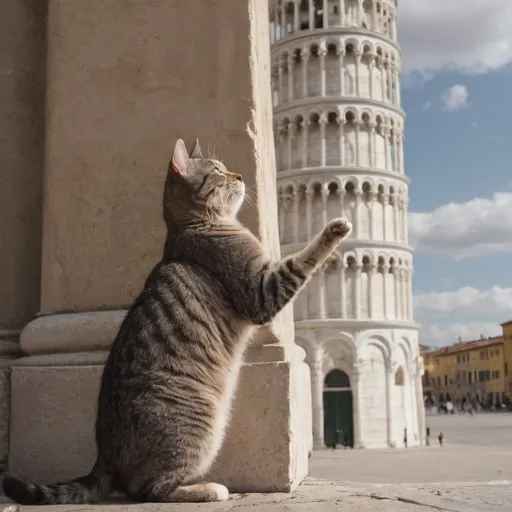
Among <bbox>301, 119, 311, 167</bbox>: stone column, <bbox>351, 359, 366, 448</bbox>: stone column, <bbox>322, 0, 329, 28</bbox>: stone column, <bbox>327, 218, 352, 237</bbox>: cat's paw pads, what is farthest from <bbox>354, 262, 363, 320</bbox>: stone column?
<bbox>327, 218, 352, 237</bbox>: cat's paw pads

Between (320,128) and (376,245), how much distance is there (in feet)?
20.3

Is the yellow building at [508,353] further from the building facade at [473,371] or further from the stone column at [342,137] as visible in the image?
the stone column at [342,137]

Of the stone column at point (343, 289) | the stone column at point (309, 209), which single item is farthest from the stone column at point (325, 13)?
the stone column at point (343, 289)

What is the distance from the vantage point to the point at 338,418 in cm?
3697

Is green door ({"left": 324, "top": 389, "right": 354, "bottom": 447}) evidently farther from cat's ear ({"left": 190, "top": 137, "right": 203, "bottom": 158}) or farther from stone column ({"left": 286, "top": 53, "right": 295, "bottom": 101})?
cat's ear ({"left": 190, "top": 137, "right": 203, "bottom": 158})

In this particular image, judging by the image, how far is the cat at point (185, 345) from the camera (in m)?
2.57

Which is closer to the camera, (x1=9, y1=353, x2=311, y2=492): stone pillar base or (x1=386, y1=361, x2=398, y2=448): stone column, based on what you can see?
(x1=9, y1=353, x2=311, y2=492): stone pillar base

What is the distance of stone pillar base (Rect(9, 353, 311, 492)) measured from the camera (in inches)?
113

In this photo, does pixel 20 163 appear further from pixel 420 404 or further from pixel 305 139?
pixel 420 404

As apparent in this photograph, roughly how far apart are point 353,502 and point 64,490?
0.90 m

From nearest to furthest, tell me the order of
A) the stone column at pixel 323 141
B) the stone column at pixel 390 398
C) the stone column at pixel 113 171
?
the stone column at pixel 113 171, the stone column at pixel 390 398, the stone column at pixel 323 141

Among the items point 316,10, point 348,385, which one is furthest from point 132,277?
point 316,10

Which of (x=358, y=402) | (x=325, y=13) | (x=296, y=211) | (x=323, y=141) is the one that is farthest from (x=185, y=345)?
(x=325, y=13)

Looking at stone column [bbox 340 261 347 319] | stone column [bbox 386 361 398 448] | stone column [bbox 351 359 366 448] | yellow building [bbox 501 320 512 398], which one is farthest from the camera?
yellow building [bbox 501 320 512 398]
